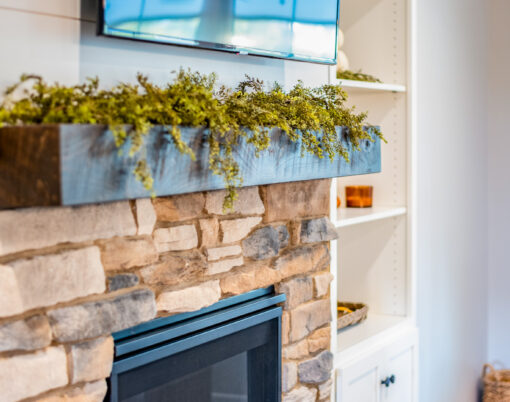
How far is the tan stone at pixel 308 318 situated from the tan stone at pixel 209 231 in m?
0.43

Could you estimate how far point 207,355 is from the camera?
157 cm

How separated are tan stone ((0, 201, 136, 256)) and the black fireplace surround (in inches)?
9.5

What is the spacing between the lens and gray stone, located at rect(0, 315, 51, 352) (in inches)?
42.9

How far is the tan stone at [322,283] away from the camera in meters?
1.90

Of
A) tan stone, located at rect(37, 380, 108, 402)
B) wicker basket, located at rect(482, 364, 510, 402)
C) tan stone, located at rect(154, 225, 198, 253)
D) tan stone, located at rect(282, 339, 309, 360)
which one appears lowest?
wicker basket, located at rect(482, 364, 510, 402)

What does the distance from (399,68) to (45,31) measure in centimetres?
168

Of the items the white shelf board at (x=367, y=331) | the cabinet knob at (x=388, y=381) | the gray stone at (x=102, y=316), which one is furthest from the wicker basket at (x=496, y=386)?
the gray stone at (x=102, y=316)

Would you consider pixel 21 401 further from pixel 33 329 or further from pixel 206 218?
pixel 206 218

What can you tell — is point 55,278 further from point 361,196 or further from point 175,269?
point 361,196

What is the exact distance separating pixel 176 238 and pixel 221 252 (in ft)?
0.54

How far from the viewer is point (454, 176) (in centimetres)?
322

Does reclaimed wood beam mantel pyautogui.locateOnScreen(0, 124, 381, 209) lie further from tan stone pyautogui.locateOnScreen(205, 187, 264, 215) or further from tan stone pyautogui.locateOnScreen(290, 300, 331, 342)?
tan stone pyautogui.locateOnScreen(290, 300, 331, 342)

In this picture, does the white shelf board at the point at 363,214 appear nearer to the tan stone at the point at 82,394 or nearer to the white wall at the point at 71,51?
the white wall at the point at 71,51

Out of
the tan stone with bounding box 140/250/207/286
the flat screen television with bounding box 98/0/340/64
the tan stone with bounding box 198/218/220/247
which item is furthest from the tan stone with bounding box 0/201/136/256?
the flat screen television with bounding box 98/0/340/64
